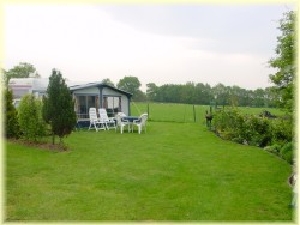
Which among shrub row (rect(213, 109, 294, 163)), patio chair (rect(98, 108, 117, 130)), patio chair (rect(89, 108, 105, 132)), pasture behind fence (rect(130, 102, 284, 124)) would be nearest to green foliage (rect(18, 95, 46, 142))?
patio chair (rect(89, 108, 105, 132))

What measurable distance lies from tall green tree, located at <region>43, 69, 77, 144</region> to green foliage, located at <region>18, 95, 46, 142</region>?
62 centimetres

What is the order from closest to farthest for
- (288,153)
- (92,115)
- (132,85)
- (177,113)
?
1. (288,153)
2. (92,115)
3. (177,113)
4. (132,85)

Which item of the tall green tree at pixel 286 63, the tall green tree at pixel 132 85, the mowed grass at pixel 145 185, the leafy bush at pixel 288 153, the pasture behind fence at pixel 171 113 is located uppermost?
the tall green tree at pixel 132 85

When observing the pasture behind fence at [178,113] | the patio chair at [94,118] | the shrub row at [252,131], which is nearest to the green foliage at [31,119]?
the patio chair at [94,118]

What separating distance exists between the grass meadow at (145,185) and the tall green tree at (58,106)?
80 centimetres

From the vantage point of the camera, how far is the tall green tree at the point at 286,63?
660 cm

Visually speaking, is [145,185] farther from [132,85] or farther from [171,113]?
[132,85]

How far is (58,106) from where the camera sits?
1010 centimetres

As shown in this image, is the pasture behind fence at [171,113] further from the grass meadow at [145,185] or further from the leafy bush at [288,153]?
→ the leafy bush at [288,153]

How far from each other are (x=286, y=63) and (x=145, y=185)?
364 centimetres

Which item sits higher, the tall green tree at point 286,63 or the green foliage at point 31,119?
the tall green tree at point 286,63

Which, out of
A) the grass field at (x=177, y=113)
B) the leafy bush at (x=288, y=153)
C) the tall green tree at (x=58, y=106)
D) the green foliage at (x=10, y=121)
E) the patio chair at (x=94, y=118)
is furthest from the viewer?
the grass field at (x=177, y=113)

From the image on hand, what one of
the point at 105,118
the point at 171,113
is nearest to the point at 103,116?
the point at 105,118

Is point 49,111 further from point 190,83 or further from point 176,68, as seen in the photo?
point 190,83
